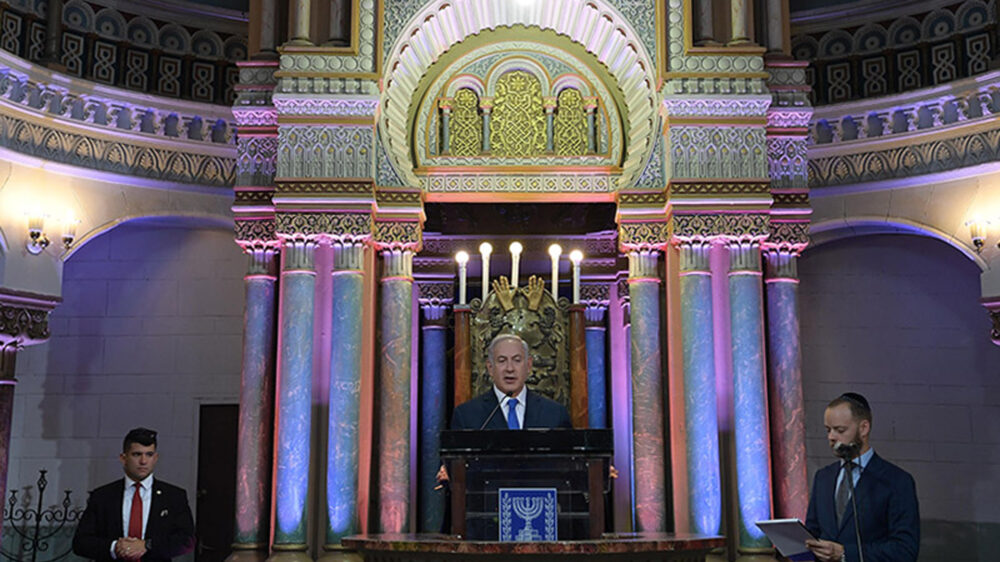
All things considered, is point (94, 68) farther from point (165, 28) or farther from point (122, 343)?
point (122, 343)

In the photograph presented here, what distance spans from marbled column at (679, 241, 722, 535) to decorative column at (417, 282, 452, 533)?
3.14 m

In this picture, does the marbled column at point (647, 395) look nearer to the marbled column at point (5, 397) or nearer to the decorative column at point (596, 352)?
the decorative column at point (596, 352)

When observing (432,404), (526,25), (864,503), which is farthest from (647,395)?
(864,503)

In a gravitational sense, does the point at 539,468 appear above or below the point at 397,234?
below

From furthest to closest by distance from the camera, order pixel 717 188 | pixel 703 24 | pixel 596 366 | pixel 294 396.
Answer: pixel 596 366 → pixel 703 24 → pixel 717 188 → pixel 294 396

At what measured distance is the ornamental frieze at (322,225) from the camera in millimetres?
8461

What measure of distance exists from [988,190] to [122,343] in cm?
890

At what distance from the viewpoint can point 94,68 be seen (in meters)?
10.3

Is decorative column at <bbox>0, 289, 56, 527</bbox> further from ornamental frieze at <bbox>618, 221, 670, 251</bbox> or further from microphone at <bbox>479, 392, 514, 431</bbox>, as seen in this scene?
ornamental frieze at <bbox>618, 221, 670, 251</bbox>

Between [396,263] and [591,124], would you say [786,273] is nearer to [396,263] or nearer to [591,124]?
[591,124]

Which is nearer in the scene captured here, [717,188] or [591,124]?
[717,188]

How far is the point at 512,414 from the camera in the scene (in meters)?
6.57

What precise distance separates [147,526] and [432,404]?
5.58 metres

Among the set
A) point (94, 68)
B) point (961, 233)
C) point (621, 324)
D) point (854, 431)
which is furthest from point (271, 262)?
point (961, 233)
